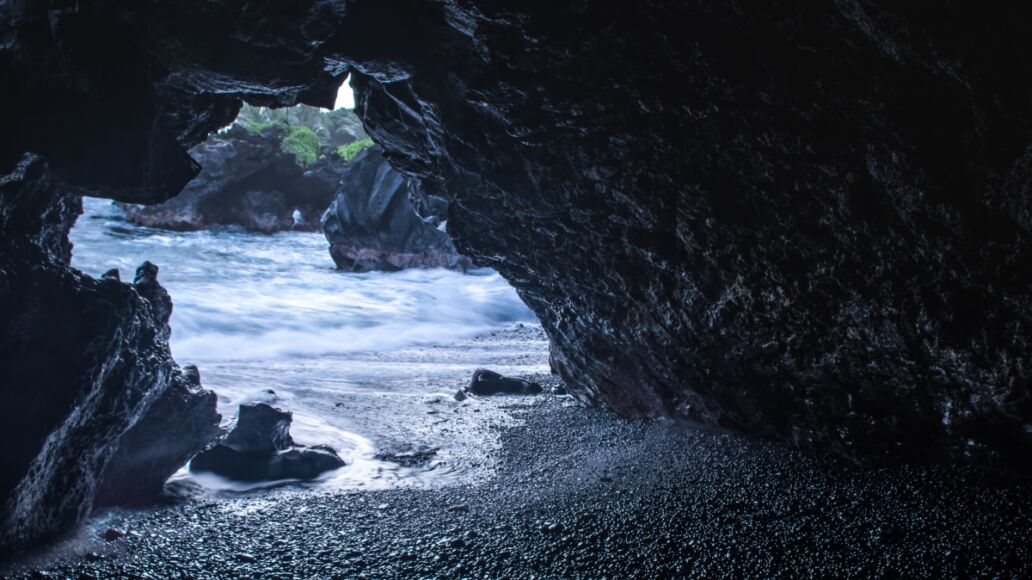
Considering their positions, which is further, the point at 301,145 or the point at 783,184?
the point at 301,145

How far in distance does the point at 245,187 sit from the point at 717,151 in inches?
1126

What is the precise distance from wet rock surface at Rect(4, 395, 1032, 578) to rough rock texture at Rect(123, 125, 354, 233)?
25351 mm

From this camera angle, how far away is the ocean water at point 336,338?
15.3 feet

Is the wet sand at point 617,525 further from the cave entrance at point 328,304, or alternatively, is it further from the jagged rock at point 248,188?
the jagged rock at point 248,188

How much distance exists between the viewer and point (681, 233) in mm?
2734

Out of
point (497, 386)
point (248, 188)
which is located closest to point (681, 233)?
point (497, 386)

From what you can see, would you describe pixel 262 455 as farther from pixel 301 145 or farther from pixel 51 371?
Result: pixel 301 145

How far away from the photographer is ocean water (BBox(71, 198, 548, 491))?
4.66 m

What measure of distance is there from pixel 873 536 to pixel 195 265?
70.9 ft

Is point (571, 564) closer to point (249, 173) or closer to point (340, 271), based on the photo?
point (340, 271)

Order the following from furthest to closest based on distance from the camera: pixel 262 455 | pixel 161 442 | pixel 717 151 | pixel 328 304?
pixel 328 304 → pixel 262 455 → pixel 161 442 → pixel 717 151

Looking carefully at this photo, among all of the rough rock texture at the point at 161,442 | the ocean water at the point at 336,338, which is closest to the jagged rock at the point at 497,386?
the ocean water at the point at 336,338

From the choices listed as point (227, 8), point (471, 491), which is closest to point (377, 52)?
point (227, 8)

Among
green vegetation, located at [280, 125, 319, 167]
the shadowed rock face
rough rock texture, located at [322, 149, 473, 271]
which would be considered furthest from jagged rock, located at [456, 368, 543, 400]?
green vegetation, located at [280, 125, 319, 167]
